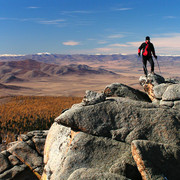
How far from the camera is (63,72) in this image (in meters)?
138

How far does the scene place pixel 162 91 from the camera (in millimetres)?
9078

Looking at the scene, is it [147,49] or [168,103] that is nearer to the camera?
[168,103]

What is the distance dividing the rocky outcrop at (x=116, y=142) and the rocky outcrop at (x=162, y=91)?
31.8 inches

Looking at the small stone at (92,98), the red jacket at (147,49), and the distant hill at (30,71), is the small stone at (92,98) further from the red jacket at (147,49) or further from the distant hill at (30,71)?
the distant hill at (30,71)

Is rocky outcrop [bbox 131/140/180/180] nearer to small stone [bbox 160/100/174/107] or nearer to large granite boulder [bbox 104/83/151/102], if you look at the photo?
small stone [bbox 160/100/174/107]

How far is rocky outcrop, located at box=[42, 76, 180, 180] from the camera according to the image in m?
5.36

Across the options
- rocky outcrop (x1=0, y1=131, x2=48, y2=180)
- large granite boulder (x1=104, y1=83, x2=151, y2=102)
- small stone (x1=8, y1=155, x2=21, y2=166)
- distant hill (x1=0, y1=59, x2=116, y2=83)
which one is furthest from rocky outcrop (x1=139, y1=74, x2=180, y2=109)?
distant hill (x1=0, y1=59, x2=116, y2=83)

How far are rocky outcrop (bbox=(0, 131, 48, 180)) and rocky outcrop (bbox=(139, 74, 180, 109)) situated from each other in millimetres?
5618

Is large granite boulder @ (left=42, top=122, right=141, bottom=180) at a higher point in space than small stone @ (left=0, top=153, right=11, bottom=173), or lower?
higher

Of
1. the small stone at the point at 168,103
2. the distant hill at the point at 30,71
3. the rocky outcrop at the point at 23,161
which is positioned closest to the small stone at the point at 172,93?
the small stone at the point at 168,103

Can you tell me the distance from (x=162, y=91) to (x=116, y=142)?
375 cm

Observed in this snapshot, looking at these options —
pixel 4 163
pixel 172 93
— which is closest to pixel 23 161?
pixel 4 163

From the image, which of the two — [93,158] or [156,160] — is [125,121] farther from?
[156,160]

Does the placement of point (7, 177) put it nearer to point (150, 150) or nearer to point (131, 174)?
point (131, 174)
